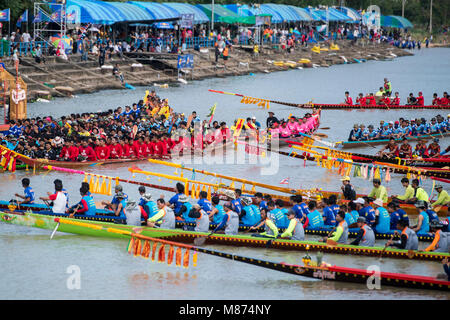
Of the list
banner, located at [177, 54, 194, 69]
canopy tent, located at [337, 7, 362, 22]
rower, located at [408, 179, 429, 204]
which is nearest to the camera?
rower, located at [408, 179, 429, 204]

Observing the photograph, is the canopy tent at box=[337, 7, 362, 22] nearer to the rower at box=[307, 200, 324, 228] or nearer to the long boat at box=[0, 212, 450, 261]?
the rower at box=[307, 200, 324, 228]

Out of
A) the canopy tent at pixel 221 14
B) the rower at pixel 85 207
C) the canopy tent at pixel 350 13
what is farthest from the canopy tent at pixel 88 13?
the canopy tent at pixel 350 13

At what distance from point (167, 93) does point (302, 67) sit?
22.1 m

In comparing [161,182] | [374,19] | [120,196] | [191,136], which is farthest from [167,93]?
[374,19]

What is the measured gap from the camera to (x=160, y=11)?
48.9 meters

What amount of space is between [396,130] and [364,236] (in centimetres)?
1341

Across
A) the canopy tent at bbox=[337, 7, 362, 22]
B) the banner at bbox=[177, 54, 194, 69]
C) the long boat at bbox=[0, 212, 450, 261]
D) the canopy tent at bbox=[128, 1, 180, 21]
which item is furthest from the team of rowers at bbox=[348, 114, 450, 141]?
the canopy tent at bbox=[337, 7, 362, 22]

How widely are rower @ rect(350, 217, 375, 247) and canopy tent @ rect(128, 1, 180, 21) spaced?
116 feet

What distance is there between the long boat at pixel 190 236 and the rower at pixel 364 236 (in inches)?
6.8

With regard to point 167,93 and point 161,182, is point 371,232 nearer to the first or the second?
point 161,182

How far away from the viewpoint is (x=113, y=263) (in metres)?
15.1

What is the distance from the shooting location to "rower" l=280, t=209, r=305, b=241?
14.9 m

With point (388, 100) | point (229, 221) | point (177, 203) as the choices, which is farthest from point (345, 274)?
point (388, 100)
